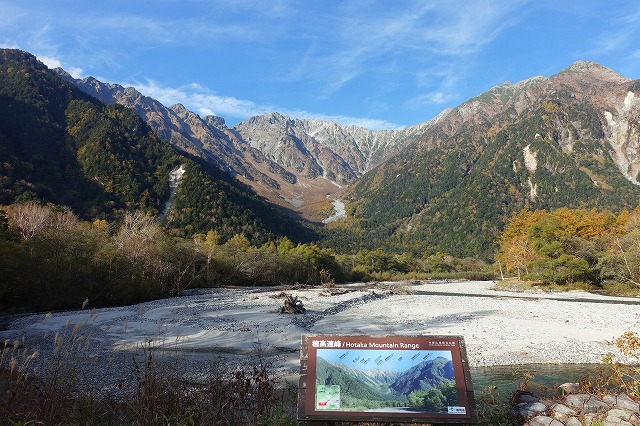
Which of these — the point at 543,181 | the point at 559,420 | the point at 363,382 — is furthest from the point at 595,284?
the point at 543,181

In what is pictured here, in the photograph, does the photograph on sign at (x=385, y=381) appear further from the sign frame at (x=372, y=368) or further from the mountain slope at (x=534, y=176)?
the mountain slope at (x=534, y=176)

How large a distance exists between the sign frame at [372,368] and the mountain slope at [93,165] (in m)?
82.9

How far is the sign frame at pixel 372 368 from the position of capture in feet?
14.1

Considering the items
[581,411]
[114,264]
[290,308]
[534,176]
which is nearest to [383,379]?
[581,411]

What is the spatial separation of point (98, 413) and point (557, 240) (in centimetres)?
5347

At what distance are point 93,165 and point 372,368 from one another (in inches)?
4372

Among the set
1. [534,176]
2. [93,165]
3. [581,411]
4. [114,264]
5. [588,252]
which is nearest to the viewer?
[581,411]

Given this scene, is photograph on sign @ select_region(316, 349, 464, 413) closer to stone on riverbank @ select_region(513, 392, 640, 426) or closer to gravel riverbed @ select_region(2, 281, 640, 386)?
stone on riverbank @ select_region(513, 392, 640, 426)

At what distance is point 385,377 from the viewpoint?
4.54m

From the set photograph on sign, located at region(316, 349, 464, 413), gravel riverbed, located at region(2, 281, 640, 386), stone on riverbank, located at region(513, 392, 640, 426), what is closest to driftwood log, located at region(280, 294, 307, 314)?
gravel riverbed, located at region(2, 281, 640, 386)

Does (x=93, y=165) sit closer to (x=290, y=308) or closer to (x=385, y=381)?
(x=290, y=308)

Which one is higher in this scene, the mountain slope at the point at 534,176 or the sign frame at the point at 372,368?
the mountain slope at the point at 534,176

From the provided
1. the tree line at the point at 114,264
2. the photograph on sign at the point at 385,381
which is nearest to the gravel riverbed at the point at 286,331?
the tree line at the point at 114,264

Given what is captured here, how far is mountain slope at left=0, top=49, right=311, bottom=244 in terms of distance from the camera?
84.6 m
